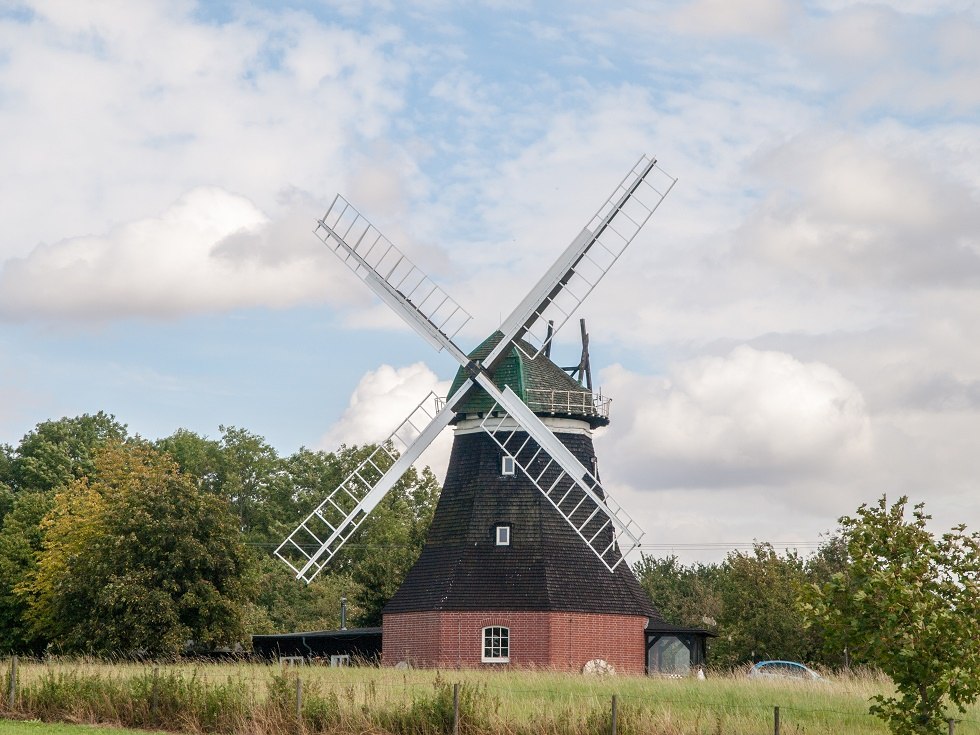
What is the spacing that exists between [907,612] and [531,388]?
75.7 feet

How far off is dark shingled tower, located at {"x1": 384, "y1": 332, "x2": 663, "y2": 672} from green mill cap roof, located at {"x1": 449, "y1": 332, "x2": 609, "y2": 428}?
0.04 meters

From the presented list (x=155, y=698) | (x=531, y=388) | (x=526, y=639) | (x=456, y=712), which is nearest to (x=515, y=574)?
(x=526, y=639)

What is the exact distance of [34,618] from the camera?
56594mm

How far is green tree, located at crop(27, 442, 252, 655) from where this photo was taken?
45406 mm

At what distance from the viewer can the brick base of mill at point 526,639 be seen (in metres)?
38.1

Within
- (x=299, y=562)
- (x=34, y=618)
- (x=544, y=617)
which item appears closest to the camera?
(x=544, y=617)

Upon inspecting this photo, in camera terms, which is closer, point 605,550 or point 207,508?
point 605,550

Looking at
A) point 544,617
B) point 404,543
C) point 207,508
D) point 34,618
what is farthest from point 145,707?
point 404,543

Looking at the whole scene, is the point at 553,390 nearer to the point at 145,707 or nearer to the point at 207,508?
the point at 207,508

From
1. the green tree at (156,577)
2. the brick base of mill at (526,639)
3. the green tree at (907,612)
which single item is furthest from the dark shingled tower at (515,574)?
the green tree at (907,612)

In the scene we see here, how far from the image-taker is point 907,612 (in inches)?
684

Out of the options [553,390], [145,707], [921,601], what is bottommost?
[145,707]

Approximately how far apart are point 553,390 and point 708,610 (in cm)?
2203

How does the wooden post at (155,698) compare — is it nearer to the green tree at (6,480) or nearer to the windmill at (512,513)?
the windmill at (512,513)
